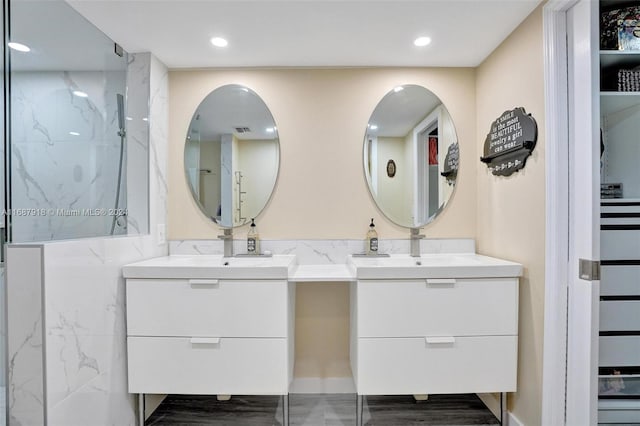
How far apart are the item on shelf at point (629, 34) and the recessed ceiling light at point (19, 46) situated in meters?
2.58

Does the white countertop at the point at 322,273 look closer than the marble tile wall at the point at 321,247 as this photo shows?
Yes

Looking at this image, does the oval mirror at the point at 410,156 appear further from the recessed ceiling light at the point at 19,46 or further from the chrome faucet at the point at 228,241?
the recessed ceiling light at the point at 19,46

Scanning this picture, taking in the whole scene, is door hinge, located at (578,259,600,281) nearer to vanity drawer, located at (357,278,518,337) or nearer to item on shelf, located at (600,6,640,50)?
vanity drawer, located at (357,278,518,337)

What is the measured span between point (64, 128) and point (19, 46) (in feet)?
1.20

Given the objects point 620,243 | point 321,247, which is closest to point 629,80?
point 620,243

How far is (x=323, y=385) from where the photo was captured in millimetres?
2078

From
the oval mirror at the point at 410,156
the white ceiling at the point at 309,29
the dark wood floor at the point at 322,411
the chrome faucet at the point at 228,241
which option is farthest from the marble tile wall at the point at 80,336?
the oval mirror at the point at 410,156

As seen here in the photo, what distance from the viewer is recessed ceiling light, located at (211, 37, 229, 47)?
70.6 inches

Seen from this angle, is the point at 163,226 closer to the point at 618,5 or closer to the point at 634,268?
the point at 634,268

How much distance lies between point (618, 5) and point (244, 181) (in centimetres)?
206

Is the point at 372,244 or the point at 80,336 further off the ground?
the point at 372,244

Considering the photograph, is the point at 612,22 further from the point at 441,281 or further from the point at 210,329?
the point at 210,329

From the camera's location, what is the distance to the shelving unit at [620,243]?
1.30m

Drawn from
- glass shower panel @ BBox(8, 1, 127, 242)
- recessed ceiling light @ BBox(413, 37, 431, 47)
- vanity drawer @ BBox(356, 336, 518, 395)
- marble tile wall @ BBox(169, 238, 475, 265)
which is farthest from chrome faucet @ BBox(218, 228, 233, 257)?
recessed ceiling light @ BBox(413, 37, 431, 47)
